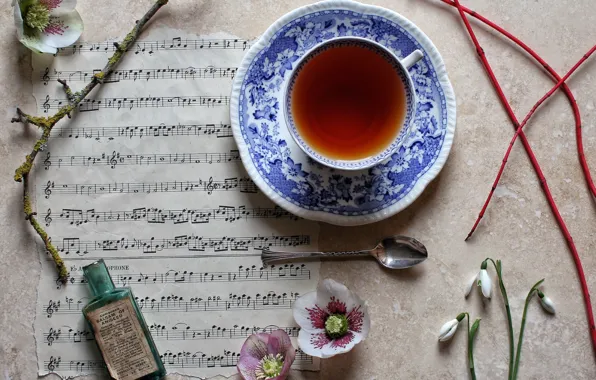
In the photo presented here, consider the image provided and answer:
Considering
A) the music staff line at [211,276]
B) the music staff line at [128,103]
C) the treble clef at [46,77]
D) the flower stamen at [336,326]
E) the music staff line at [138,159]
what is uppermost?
the treble clef at [46,77]

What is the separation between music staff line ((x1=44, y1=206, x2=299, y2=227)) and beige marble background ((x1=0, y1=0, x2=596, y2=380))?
3.0 inches

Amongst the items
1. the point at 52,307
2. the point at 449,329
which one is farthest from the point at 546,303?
the point at 52,307

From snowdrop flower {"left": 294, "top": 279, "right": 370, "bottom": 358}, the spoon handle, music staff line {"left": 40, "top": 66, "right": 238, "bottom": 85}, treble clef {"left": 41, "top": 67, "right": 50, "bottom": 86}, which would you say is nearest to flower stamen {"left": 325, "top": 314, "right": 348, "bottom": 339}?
snowdrop flower {"left": 294, "top": 279, "right": 370, "bottom": 358}

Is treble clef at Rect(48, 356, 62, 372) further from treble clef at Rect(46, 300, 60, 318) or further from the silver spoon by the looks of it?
the silver spoon

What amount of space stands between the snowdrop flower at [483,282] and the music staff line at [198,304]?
29 centimetres

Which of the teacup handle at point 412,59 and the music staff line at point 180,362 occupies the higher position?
the teacup handle at point 412,59

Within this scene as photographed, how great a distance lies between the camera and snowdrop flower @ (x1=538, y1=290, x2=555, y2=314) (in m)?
1.01

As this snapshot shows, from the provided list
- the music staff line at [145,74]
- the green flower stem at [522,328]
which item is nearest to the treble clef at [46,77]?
the music staff line at [145,74]

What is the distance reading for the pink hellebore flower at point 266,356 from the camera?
0.99 m

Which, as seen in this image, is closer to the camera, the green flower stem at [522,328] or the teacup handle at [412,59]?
the teacup handle at [412,59]

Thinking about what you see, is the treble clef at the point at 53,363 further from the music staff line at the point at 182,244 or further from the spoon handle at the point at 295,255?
the spoon handle at the point at 295,255

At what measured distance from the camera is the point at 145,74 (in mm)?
1052

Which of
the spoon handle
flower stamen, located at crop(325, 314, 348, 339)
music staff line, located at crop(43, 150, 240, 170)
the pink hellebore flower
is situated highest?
music staff line, located at crop(43, 150, 240, 170)

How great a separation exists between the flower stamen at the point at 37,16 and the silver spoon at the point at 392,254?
0.54m
